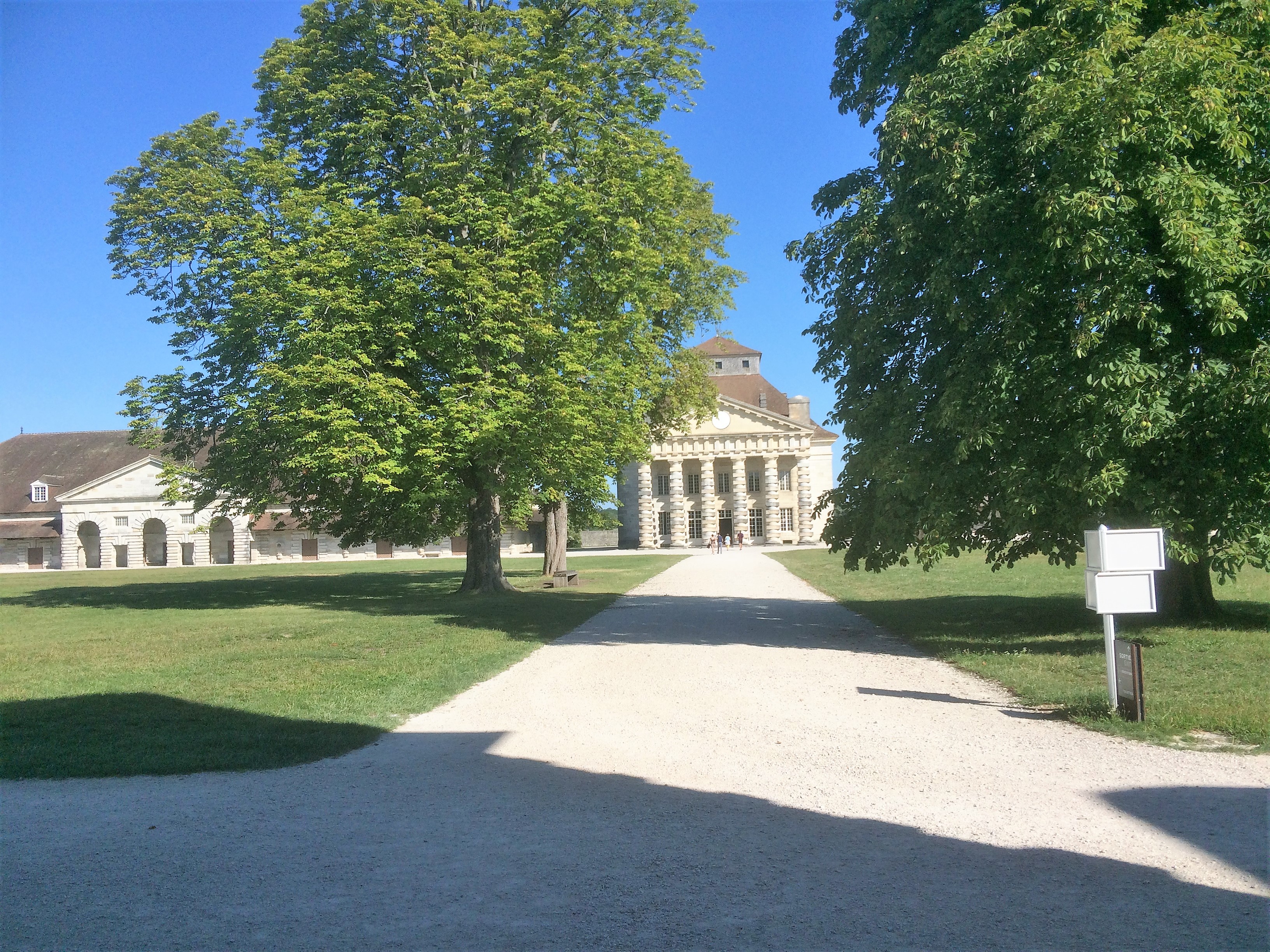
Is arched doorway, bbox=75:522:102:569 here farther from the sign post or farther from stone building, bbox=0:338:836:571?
the sign post

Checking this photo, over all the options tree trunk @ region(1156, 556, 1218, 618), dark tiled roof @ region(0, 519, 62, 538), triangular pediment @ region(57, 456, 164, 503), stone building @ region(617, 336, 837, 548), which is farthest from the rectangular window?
tree trunk @ region(1156, 556, 1218, 618)

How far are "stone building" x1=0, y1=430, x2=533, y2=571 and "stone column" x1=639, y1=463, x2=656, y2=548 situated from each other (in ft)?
36.5

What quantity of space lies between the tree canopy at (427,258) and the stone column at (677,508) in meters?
53.5

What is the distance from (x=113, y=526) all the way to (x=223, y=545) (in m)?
7.51

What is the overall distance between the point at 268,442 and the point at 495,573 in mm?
6631

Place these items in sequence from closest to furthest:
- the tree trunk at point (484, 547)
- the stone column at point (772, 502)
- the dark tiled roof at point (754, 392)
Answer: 1. the tree trunk at point (484, 547)
2. the stone column at point (772, 502)
3. the dark tiled roof at point (754, 392)

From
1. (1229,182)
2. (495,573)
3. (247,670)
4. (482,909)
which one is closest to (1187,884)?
(482,909)

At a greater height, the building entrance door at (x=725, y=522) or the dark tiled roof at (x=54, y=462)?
the dark tiled roof at (x=54, y=462)

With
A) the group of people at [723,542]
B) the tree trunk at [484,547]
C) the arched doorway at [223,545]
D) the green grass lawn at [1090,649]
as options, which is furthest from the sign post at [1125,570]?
the arched doorway at [223,545]

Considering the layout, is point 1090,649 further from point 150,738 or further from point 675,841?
point 150,738

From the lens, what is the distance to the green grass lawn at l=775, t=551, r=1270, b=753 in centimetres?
812

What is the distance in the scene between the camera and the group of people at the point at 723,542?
215 ft

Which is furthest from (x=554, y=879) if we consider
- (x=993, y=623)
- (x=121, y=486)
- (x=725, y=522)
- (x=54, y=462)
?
(x=54, y=462)

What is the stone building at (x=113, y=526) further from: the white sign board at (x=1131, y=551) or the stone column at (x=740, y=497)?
the white sign board at (x=1131, y=551)
